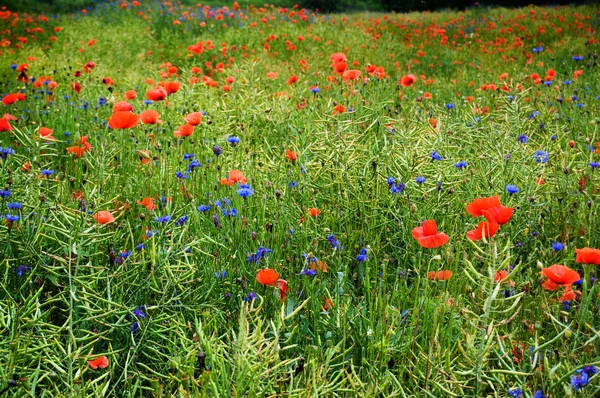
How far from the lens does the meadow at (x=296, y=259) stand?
4.88 feet

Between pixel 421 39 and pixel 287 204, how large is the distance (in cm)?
806

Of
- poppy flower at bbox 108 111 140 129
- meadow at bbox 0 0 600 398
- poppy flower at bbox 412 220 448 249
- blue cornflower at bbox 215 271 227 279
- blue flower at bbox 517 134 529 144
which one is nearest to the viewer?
meadow at bbox 0 0 600 398

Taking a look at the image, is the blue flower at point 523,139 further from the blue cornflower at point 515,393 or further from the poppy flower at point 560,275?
the blue cornflower at point 515,393

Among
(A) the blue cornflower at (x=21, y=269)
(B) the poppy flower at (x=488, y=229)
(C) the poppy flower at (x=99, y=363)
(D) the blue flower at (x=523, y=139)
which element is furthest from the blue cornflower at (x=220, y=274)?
(D) the blue flower at (x=523, y=139)

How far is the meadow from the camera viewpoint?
4.88 ft

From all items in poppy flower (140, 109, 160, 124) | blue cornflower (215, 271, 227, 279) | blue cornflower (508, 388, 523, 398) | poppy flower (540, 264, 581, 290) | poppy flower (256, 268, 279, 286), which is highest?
poppy flower (140, 109, 160, 124)

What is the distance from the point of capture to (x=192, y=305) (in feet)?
5.98

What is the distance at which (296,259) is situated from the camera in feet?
7.34

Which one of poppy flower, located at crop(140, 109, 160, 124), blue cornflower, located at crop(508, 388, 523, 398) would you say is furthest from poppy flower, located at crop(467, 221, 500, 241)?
poppy flower, located at crop(140, 109, 160, 124)

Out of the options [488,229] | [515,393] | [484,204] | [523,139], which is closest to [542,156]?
[523,139]

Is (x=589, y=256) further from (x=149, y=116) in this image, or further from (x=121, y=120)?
(x=149, y=116)

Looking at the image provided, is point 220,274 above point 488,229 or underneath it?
underneath

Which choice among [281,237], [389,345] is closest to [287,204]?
[281,237]

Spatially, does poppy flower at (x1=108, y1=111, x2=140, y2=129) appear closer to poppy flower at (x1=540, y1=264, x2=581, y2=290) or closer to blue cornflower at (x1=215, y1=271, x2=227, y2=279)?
blue cornflower at (x1=215, y1=271, x2=227, y2=279)
